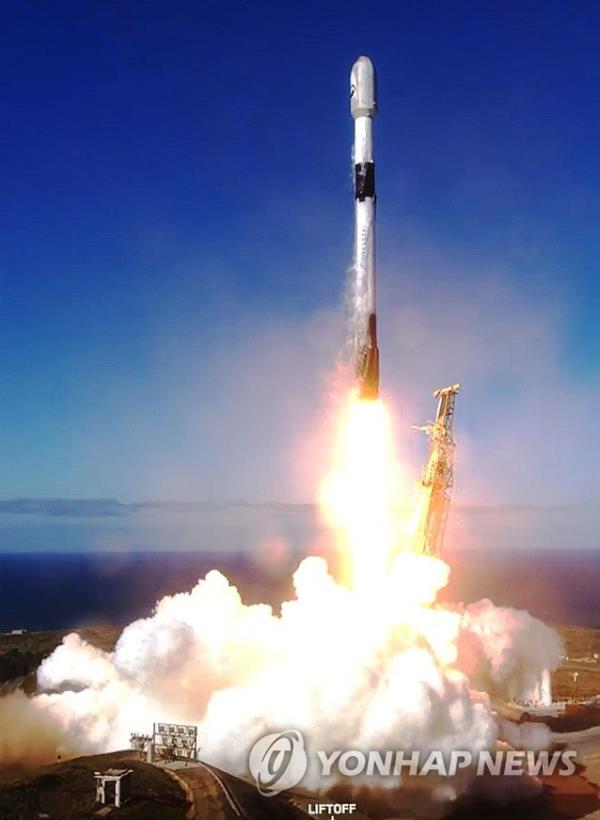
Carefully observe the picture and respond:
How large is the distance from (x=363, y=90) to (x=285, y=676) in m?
26.5

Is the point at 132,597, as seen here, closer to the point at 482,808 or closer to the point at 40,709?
the point at 40,709

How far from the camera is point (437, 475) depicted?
47406 millimetres

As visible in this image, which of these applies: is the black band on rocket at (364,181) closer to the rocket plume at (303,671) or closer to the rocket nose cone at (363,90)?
the rocket nose cone at (363,90)

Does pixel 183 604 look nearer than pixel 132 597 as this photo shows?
Yes

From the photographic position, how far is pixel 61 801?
34.7 m

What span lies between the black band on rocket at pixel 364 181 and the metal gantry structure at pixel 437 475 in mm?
11106

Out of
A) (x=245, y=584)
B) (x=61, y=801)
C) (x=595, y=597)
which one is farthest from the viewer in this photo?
(x=595, y=597)

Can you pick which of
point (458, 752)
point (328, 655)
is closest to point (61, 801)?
point (328, 655)

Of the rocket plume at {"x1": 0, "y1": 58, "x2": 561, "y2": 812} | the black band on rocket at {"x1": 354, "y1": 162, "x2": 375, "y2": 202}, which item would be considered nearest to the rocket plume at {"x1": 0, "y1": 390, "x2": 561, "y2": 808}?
the rocket plume at {"x1": 0, "y1": 58, "x2": 561, "y2": 812}

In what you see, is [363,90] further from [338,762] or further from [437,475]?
[338,762]

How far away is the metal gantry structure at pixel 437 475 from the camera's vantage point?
47188 mm

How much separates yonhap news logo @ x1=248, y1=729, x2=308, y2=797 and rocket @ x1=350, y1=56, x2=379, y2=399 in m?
15.3

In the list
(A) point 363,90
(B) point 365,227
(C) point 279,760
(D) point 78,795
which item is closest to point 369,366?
(B) point 365,227

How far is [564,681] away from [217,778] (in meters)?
43.6
